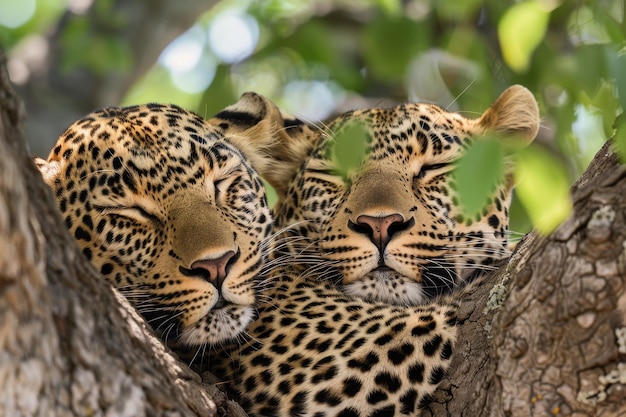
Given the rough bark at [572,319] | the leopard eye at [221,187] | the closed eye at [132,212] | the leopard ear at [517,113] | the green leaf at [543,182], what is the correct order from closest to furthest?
1. the rough bark at [572,319]
2. the green leaf at [543,182]
3. the closed eye at [132,212]
4. the leopard eye at [221,187]
5. the leopard ear at [517,113]

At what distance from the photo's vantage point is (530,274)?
3193mm

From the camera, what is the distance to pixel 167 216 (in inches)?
182

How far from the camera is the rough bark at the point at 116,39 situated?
9.22 meters

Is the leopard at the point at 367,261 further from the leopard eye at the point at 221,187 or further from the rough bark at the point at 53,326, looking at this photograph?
the rough bark at the point at 53,326

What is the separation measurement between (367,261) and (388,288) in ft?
0.60

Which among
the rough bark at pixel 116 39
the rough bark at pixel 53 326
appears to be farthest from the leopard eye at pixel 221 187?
the rough bark at pixel 116 39

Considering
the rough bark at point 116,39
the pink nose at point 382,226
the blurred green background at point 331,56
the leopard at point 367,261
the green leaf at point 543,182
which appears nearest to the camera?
the green leaf at point 543,182

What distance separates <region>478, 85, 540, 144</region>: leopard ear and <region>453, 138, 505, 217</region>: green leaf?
10.1 feet

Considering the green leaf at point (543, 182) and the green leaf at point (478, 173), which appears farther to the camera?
the green leaf at point (543, 182)

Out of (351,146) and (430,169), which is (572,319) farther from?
(430,169)

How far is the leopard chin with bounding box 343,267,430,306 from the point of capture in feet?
16.8

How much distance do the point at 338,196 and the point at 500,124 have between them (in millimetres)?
1059

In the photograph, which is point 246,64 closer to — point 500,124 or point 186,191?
point 500,124

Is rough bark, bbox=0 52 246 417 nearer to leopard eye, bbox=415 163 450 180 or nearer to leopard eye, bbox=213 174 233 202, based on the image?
leopard eye, bbox=213 174 233 202
